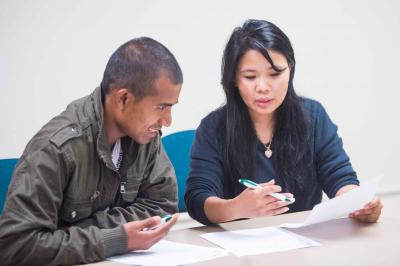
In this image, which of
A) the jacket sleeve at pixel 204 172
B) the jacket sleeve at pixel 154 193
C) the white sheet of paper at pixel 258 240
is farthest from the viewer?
the jacket sleeve at pixel 204 172

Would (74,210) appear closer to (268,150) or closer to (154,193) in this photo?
(154,193)

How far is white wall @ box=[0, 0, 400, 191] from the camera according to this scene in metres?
2.36

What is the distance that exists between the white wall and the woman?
92 centimetres

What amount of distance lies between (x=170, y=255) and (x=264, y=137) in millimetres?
722

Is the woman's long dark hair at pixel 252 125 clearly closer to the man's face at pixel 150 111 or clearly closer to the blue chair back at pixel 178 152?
the blue chair back at pixel 178 152

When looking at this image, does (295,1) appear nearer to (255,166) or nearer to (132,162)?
(255,166)

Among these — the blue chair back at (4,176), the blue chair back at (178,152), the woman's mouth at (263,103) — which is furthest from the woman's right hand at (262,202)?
the blue chair back at (4,176)

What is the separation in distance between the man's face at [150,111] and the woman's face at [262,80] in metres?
0.41

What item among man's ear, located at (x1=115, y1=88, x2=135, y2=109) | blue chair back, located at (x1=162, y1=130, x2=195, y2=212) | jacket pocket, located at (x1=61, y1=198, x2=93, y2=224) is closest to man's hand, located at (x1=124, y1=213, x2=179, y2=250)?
jacket pocket, located at (x1=61, y1=198, x2=93, y2=224)

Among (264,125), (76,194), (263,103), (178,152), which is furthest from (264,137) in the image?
(76,194)

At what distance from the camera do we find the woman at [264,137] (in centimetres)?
167

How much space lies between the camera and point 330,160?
1.76 meters

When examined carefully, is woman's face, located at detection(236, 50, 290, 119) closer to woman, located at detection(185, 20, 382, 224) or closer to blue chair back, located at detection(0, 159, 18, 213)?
woman, located at detection(185, 20, 382, 224)

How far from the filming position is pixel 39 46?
238 centimetres
